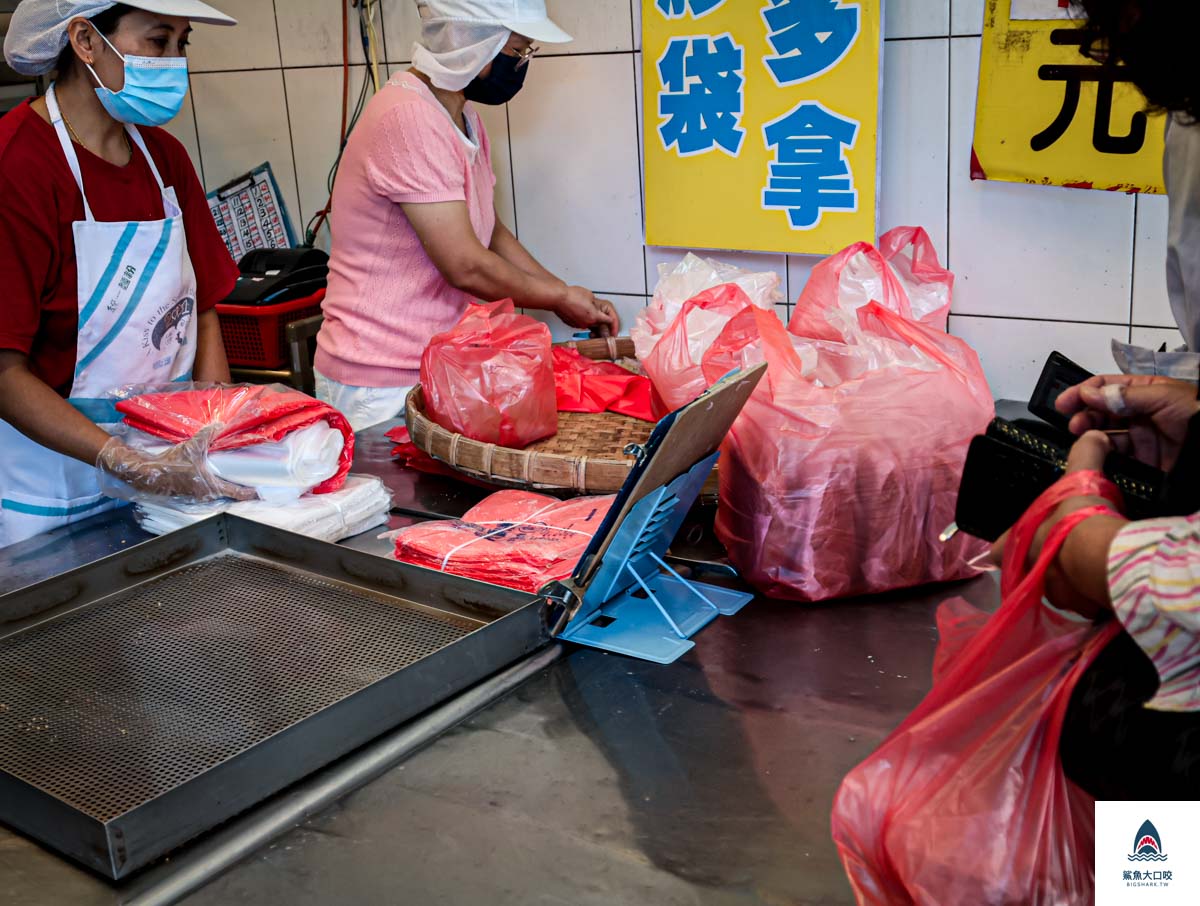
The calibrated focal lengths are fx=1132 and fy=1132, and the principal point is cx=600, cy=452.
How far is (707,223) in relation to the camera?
7.95ft

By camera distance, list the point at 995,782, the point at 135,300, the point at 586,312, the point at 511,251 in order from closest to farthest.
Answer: the point at 995,782
the point at 135,300
the point at 586,312
the point at 511,251

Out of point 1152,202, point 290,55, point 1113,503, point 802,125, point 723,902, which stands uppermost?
point 290,55

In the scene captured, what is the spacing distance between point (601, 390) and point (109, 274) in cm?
83

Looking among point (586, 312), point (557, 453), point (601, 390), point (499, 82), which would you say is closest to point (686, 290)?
point (601, 390)

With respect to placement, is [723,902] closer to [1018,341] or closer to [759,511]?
[759,511]

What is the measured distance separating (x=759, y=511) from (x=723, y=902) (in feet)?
1.92

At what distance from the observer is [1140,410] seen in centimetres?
95

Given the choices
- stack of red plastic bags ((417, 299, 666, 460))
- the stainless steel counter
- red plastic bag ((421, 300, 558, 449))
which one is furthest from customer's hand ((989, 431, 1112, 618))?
red plastic bag ((421, 300, 558, 449))

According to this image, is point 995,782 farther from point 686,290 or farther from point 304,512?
point 686,290

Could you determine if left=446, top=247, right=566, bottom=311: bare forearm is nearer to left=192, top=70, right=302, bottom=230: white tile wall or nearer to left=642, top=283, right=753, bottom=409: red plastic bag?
left=642, top=283, right=753, bottom=409: red plastic bag

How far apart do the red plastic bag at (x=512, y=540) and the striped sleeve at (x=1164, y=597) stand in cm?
75

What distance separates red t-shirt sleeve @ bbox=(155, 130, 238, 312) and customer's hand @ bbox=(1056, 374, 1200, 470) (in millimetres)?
1573

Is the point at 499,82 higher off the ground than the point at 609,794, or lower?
higher

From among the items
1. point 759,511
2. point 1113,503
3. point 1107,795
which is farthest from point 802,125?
point 1107,795
